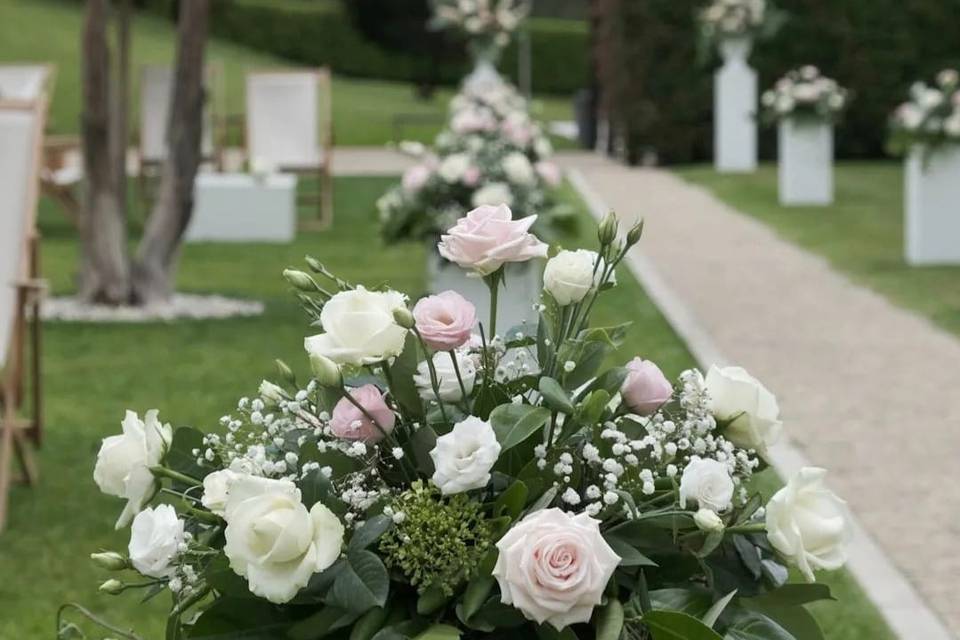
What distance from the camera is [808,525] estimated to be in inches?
76.0

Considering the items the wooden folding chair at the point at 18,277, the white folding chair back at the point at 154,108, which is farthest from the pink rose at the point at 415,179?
the white folding chair back at the point at 154,108

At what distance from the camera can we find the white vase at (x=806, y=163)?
15.4 metres

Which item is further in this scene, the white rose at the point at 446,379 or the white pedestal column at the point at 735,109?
the white pedestal column at the point at 735,109

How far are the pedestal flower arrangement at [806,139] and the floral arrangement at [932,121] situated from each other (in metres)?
4.15

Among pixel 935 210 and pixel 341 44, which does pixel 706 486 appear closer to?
pixel 935 210

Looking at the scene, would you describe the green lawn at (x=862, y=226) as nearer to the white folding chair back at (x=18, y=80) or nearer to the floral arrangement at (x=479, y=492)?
the white folding chair back at (x=18, y=80)

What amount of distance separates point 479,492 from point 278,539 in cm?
24

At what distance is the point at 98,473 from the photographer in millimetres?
2057

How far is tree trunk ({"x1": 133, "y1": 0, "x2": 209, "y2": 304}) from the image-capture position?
30.3ft

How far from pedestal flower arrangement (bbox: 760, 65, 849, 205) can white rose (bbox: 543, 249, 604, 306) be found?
13581 mm

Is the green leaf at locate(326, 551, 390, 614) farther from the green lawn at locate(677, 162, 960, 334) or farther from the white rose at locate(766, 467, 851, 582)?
the green lawn at locate(677, 162, 960, 334)

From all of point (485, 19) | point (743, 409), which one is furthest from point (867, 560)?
point (485, 19)

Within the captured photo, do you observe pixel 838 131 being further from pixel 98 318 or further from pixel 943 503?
pixel 943 503

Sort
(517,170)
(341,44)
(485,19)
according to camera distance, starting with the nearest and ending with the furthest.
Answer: (517,170)
(485,19)
(341,44)
